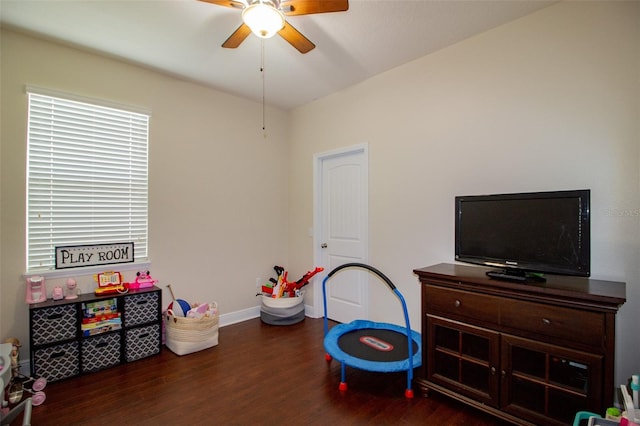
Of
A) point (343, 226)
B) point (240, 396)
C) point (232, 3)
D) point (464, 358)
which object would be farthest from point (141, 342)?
point (232, 3)

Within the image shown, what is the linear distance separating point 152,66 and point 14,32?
1000 mm

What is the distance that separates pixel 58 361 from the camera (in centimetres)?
246

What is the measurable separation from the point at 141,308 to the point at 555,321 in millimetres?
3217

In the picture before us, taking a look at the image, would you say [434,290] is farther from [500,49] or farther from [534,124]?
[500,49]

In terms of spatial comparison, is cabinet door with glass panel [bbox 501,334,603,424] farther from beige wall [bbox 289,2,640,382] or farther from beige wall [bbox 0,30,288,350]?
beige wall [bbox 0,30,288,350]

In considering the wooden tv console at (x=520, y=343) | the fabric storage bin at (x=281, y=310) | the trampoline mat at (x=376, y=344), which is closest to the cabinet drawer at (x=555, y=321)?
the wooden tv console at (x=520, y=343)

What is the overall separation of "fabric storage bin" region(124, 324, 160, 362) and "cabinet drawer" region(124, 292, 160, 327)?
0.24ft

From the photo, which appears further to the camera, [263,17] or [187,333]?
[187,333]

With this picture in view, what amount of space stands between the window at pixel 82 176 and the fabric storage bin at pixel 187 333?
77 centimetres

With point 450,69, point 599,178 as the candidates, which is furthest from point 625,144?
point 450,69

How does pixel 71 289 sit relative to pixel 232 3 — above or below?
below

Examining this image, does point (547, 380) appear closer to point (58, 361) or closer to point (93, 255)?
point (58, 361)

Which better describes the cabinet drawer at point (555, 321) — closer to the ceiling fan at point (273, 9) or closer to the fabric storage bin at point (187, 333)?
the ceiling fan at point (273, 9)

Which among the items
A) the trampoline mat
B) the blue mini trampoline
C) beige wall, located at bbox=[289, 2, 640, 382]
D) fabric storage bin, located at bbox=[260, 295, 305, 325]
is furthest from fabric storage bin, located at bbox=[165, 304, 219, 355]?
beige wall, located at bbox=[289, 2, 640, 382]
